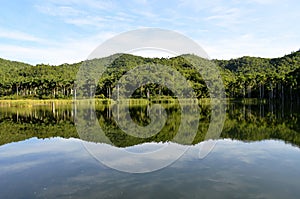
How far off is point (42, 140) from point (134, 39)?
8735 millimetres

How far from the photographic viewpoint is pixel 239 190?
28.0ft

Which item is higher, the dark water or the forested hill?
the forested hill

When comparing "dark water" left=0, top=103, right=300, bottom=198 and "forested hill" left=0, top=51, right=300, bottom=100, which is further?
"forested hill" left=0, top=51, right=300, bottom=100

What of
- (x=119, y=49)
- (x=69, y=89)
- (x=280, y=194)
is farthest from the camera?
(x=69, y=89)

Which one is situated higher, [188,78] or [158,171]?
[188,78]

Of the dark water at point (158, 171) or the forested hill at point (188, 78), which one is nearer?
the dark water at point (158, 171)

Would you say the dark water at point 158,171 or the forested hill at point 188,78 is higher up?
the forested hill at point 188,78

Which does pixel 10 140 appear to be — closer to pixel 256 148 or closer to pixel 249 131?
pixel 256 148

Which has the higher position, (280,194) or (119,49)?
(119,49)

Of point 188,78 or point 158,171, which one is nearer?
point 158,171

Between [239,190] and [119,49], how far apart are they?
10386 millimetres

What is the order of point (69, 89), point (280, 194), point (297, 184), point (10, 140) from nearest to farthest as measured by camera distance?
1. point (280, 194)
2. point (297, 184)
3. point (10, 140)
4. point (69, 89)

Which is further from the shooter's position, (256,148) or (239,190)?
(256,148)

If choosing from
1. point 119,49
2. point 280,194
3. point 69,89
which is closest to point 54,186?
point 280,194
